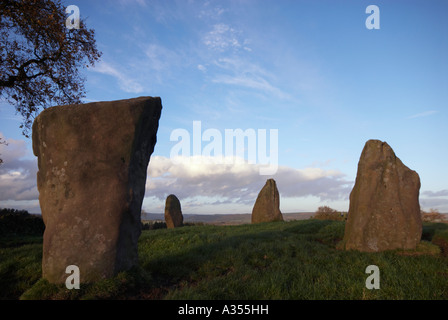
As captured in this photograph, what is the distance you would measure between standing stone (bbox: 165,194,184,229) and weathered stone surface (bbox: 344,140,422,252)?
61.7 ft

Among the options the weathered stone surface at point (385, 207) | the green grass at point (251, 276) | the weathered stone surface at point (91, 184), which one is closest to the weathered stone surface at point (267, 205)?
the weathered stone surface at point (385, 207)

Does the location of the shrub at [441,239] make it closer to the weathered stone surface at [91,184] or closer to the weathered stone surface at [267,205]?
the weathered stone surface at [91,184]

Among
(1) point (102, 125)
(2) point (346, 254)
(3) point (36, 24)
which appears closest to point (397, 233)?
(2) point (346, 254)

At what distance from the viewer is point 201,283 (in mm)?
5898

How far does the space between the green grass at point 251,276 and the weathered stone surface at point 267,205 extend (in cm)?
1486

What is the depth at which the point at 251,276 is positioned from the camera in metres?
6.39

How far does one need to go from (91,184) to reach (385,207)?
9313mm

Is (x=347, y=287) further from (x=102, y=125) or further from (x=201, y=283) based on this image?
(x=102, y=125)

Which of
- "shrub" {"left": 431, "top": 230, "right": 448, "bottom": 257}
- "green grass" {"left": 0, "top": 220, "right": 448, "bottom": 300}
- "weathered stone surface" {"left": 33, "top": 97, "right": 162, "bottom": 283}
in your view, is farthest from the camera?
"shrub" {"left": 431, "top": 230, "right": 448, "bottom": 257}

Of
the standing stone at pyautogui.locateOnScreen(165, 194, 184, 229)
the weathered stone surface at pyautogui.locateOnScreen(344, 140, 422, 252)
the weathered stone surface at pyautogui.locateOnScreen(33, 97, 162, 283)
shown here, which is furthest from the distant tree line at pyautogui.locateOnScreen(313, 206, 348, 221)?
the weathered stone surface at pyautogui.locateOnScreen(33, 97, 162, 283)

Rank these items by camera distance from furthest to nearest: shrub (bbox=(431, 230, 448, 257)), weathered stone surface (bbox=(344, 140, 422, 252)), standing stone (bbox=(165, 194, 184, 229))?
standing stone (bbox=(165, 194, 184, 229))
shrub (bbox=(431, 230, 448, 257))
weathered stone surface (bbox=(344, 140, 422, 252))

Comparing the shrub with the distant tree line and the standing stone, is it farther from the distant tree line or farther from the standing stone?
the standing stone

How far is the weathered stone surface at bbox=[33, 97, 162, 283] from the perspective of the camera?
18.9ft
